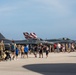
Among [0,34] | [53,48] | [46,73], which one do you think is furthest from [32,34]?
[46,73]

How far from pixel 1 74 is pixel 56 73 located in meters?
2.81

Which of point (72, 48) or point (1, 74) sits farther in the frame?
point (72, 48)

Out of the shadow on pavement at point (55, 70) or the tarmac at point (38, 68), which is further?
the tarmac at point (38, 68)

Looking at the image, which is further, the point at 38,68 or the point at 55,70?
the point at 38,68

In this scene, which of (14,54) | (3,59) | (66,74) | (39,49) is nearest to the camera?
(66,74)

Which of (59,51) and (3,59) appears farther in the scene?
(59,51)

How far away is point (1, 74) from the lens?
18359 mm

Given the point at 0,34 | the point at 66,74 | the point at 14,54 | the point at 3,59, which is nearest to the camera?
the point at 66,74

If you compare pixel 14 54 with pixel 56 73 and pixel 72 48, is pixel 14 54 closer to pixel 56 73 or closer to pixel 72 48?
pixel 56 73

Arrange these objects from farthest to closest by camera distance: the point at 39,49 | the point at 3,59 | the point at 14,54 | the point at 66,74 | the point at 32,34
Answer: the point at 32,34 → the point at 39,49 → the point at 14,54 → the point at 3,59 → the point at 66,74

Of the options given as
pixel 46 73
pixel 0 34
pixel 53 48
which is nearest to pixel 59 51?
pixel 53 48

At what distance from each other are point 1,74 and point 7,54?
39.8ft

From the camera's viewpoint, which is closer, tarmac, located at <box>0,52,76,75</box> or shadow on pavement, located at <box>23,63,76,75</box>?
shadow on pavement, located at <box>23,63,76,75</box>

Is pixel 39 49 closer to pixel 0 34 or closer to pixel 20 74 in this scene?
pixel 20 74
